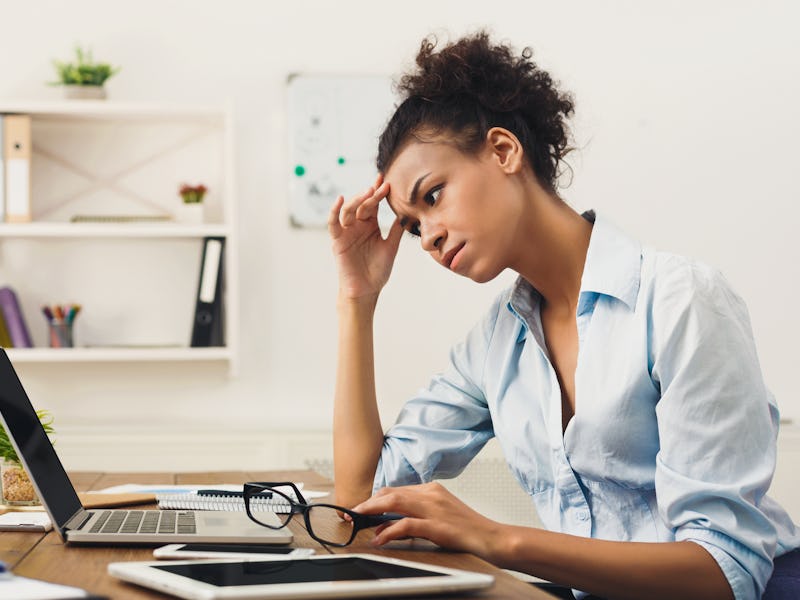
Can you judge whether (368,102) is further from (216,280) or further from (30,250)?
(30,250)

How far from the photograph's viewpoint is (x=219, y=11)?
2.98 meters

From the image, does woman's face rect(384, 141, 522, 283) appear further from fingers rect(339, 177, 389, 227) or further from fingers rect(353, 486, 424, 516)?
fingers rect(353, 486, 424, 516)

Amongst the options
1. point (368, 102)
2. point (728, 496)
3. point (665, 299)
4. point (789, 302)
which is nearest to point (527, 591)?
point (728, 496)

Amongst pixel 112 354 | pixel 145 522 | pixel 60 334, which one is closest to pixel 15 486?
pixel 145 522

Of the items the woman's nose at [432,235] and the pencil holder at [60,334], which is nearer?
the woman's nose at [432,235]

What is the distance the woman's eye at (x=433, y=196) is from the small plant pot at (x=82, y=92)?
174cm

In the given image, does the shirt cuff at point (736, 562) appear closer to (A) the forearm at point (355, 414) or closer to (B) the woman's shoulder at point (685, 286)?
(B) the woman's shoulder at point (685, 286)

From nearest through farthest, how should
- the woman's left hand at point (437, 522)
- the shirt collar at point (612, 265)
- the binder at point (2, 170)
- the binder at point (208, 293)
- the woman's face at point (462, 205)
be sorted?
the woman's left hand at point (437, 522) < the shirt collar at point (612, 265) < the woman's face at point (462, 205) < the binder at point (2, 170) < the binder at point (208, 293)

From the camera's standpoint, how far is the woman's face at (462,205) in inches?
53.2

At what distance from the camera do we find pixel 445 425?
1.52 meters

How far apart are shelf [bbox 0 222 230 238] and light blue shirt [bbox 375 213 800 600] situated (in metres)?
1.42

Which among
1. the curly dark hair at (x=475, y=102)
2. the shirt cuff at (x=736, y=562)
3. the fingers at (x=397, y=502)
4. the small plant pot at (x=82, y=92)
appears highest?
the curly dark hair at (x=475, y=102)

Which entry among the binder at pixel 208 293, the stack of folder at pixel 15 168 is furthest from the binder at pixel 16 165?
the binder at pixel 208 293

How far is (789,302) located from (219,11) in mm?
1986
